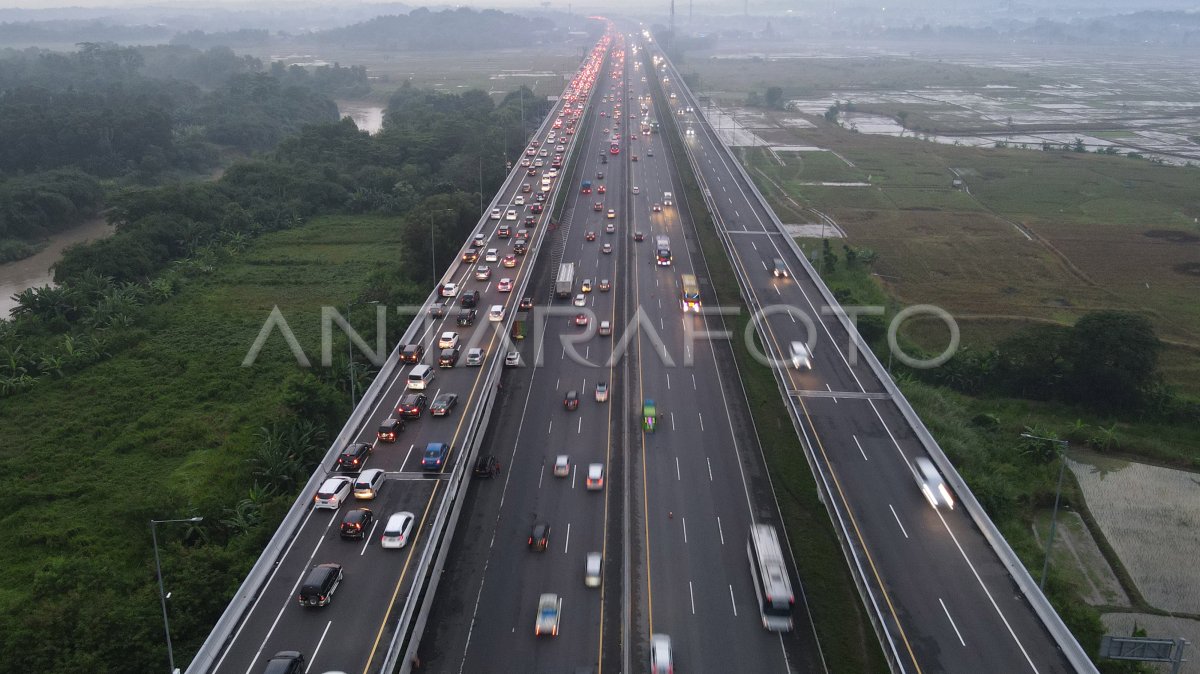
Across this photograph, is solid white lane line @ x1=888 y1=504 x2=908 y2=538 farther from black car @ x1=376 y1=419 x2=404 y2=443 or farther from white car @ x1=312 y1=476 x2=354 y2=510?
white car @ x1=312 y1=476 x2=354 y2=510

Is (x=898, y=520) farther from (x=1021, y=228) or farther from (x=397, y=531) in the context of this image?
(x=1021, y=228)

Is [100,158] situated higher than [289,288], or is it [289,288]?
[100,158]

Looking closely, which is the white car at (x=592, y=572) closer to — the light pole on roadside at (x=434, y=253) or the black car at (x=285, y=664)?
the black car at (x=285, y=664)

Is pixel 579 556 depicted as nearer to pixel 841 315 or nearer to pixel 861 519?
pixel 861 519

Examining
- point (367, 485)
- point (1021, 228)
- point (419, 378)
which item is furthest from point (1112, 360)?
point (1021, 228)

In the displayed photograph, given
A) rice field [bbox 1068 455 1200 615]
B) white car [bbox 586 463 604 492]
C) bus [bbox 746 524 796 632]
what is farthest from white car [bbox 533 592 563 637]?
rice field [bbox 1068 455 1200 615]

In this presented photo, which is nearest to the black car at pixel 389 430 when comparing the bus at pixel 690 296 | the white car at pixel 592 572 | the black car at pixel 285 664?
the white car at pixel 592 572

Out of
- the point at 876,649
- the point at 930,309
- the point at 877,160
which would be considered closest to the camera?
the point at 876,649

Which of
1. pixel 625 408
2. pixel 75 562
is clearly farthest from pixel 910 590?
pixel 75 562
